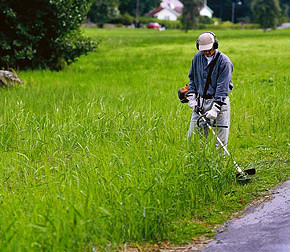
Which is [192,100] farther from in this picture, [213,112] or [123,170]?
[123,170]

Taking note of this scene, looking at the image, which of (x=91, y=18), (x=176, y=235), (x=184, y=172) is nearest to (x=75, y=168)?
(x=184, y=172)

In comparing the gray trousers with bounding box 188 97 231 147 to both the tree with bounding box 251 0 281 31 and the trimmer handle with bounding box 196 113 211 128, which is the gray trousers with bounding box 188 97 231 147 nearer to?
the trimmer handle with bounding box 196 113 211 128

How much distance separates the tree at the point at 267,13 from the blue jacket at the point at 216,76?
6879 centimetres

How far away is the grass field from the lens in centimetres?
484

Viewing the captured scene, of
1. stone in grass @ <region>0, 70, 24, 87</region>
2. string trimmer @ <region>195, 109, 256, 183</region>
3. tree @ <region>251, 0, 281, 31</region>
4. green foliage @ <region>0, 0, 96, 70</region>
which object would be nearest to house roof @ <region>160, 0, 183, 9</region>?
tree @ <region>251, 0, 281, 31</region>

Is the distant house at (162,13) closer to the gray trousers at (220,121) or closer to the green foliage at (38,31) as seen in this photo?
the green foliage at (38,31)

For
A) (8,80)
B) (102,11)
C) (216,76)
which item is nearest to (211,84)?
(216,76)

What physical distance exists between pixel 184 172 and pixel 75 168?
1095mm

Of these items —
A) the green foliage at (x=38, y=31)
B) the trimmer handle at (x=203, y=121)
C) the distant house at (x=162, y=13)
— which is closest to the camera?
the trimmer handle at (x=203, y=121)

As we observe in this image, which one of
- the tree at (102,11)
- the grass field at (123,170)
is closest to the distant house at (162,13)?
the tree at (102,11)

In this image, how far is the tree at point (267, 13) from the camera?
2936 inches

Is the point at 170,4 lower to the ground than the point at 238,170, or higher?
higher

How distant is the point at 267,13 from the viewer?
7612 cm

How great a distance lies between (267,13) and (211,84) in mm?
72060
